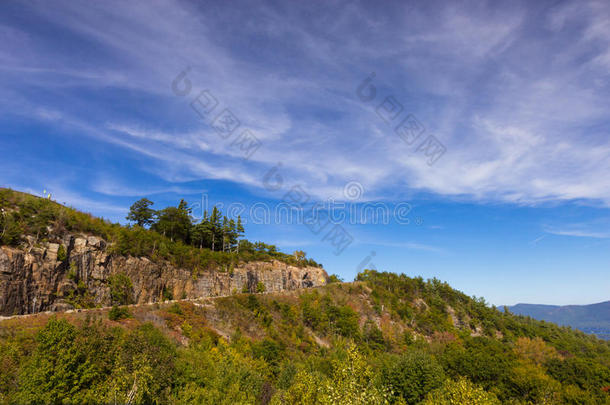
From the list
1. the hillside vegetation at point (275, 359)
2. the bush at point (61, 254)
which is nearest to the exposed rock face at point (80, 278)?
the bush at point (61, 254)

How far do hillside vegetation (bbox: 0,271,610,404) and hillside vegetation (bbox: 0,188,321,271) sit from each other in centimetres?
1672

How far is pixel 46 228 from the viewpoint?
56125mm

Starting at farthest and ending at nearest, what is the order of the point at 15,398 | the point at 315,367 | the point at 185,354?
1. the point at 315,367
2. the point at 185,354
3. the point at 15,398

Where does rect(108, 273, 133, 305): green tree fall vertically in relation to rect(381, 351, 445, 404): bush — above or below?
above

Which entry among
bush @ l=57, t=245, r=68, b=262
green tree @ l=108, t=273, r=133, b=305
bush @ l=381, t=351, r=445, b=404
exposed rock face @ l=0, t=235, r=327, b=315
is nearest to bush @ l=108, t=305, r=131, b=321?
exposed rock face @ l=0, t=235, r=327, b=315

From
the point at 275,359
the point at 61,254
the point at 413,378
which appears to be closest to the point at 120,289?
the point at 61,254

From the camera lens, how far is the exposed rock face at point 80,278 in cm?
4825

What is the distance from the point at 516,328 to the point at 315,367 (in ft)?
471

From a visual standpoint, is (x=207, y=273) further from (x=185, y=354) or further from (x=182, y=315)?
(x=185, y=354)

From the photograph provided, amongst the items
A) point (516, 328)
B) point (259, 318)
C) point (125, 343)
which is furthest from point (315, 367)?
point (516, 328)

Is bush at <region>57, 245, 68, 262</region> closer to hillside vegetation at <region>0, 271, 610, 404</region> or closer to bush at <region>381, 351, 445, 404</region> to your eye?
hillside vegetation at <region>0, 271, 610, 404</region>

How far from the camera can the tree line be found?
91.7 m

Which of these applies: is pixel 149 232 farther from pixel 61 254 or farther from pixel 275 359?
pixel 275 359

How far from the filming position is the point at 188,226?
99.6 metres
